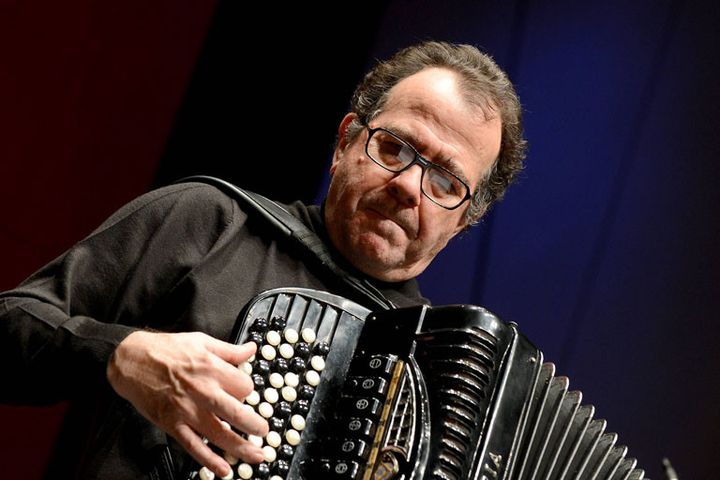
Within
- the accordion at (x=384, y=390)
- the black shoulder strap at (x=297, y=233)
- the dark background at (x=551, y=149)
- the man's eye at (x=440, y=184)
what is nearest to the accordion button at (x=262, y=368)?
the accordion at (x=384, y=390)

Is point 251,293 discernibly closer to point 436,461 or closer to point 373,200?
point 373,200

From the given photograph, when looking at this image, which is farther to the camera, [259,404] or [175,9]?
[175,9]

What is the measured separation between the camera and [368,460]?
3.86ft

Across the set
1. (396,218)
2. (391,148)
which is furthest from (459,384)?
(391,148)

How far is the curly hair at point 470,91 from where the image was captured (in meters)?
1.74

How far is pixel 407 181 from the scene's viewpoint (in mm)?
1567

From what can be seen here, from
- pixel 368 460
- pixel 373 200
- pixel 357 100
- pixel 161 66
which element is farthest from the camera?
pixel 161 66

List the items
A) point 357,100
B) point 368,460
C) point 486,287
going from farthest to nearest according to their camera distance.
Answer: point 486,287 < point 357,100 < point 368,460

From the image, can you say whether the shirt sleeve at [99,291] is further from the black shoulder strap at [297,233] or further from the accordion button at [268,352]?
the accordion button at [268,352]

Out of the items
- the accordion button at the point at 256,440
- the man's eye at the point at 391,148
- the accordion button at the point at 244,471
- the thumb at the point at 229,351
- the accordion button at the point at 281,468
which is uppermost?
the man's eye at the point at 391,148

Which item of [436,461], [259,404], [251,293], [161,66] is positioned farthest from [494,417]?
[161,66]

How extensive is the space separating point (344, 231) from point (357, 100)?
35 cm

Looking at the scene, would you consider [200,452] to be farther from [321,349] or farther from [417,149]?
[417,149]

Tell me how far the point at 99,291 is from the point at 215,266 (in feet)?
0.61
